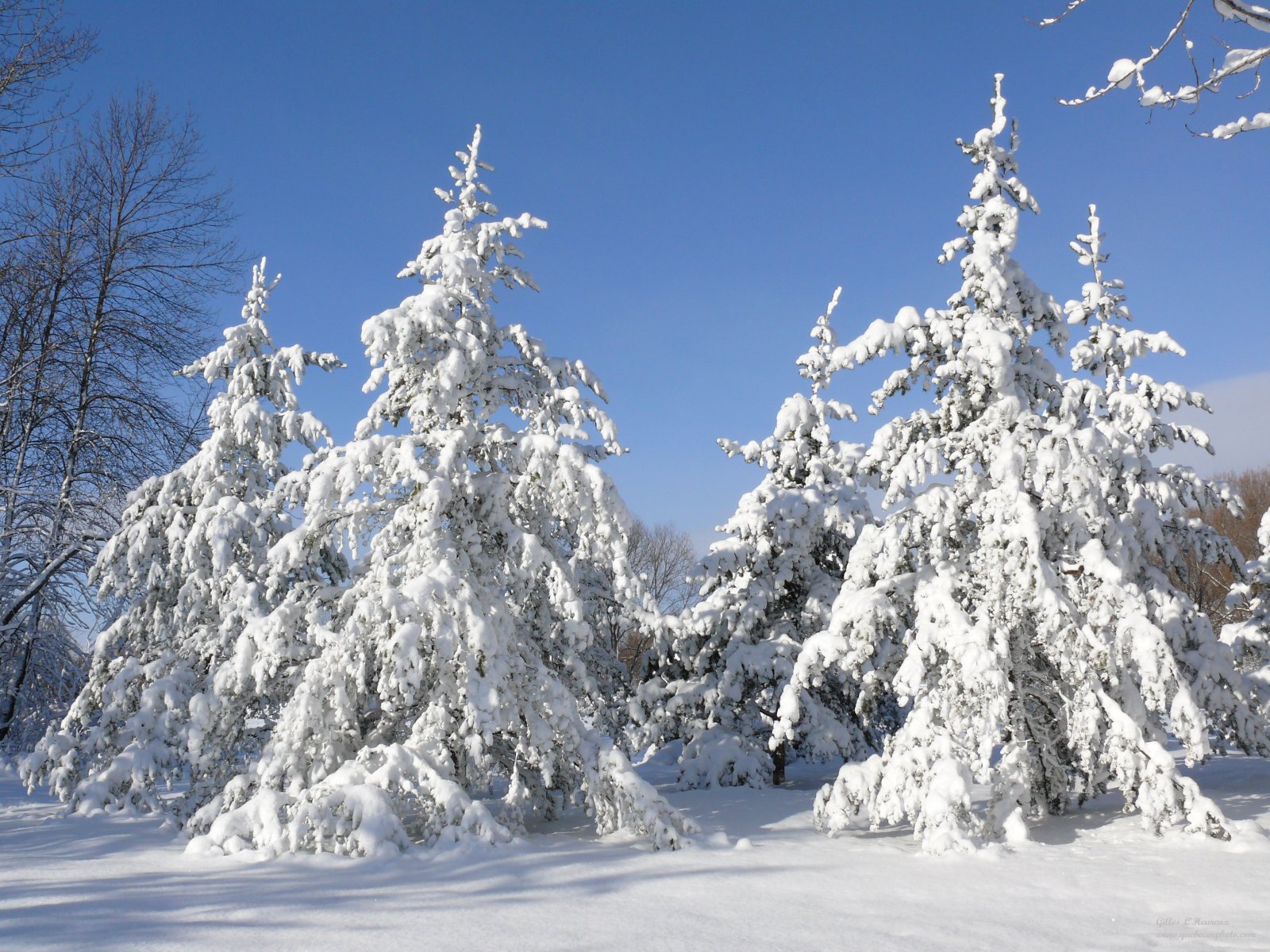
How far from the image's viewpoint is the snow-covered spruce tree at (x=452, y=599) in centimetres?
898

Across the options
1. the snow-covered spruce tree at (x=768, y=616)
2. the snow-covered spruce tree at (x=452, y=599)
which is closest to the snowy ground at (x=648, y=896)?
the snow-covered spruce tree at (x=452, y=599)

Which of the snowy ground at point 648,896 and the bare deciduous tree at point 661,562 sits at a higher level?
A: the bare deciduous tree at point 661,562

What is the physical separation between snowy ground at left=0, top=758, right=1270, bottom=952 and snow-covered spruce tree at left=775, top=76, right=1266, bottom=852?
805mm

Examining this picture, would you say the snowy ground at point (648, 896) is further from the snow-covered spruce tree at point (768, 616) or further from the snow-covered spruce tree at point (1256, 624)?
the snow-covered spruce tree at point (1256, 624)

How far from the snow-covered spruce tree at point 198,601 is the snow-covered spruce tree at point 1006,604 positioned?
7.62m

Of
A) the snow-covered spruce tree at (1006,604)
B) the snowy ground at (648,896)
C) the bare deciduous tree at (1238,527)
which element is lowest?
the snowy ground at (648,896)

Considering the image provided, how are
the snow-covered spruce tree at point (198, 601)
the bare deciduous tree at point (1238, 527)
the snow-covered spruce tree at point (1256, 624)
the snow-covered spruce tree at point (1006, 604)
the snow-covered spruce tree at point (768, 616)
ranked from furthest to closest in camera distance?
the bare deciduous tree at point (1238, 527)
the snow-covered spruce tree at point (768, 616)
the snow-covered spruce tree at point (1256, 624)
the snow-covered spruce tree at point (198, 601)
the snow-covered spruce tree at point (1006, 604)

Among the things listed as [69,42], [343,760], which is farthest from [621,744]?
[69,42]

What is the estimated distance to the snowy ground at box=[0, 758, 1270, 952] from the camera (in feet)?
20.1

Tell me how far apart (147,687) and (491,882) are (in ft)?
24.0

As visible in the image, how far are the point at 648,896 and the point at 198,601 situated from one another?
9.14m

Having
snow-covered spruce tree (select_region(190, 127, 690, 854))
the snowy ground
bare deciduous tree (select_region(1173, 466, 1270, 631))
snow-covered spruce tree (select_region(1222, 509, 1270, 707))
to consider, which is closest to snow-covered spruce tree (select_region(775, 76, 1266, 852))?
the snowy ground

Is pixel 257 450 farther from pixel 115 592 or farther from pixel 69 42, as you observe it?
pixel 69 42

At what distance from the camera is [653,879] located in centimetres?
798
